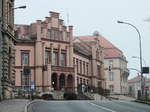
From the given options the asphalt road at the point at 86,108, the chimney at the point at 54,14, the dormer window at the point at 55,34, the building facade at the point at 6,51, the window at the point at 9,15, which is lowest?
the asphalt road at the point at 86,108

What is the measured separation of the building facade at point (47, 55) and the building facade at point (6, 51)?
40822 mm

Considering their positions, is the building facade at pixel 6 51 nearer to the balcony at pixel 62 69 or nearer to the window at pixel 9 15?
the window at pixel 9 15

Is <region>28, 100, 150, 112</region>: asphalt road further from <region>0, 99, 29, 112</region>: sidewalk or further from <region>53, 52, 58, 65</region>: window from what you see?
<region>53, 52, 58, 65</region>: window

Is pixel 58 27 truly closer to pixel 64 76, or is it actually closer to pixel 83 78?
pixel 64 76

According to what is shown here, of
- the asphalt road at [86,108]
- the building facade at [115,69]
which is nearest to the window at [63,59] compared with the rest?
the building facade at [115,69]

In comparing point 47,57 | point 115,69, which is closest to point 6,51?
point 47,57

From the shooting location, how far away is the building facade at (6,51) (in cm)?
4522

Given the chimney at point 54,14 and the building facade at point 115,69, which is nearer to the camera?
the chimney at point 54,14

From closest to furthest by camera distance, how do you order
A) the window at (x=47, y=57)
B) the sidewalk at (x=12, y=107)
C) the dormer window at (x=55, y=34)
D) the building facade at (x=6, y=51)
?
the sidewalk at (x=12, y=107)
the building facade at (x=6, y=51)
the window at (x=47, y=57)
the dormer window at (x=55, y=34)

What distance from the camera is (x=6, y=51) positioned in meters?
47.0

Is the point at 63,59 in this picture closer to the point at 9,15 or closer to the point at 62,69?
the point at 62,69

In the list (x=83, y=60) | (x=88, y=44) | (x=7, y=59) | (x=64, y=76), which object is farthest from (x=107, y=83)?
(x=7, y=59)

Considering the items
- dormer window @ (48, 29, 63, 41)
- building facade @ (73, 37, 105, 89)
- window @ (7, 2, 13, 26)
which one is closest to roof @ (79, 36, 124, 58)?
building facade @ (73, 37, 105, 89)

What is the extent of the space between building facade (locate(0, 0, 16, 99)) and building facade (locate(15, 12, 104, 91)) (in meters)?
40.8
